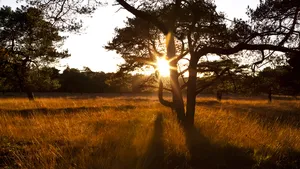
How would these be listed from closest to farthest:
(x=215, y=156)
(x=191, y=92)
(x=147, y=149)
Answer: (x=147, y=149)
(x=215, y=156)
(x=191, y=92)

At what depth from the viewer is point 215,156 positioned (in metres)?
4.97

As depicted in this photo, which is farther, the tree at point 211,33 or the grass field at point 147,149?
the tree at point 211,33

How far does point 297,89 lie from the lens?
2055cm

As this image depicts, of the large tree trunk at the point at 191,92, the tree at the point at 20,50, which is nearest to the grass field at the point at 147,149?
the large tree trunk at the point at 191,92

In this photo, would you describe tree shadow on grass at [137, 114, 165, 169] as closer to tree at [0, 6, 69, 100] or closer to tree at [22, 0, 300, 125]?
tree at [22, 0, 300, 125]

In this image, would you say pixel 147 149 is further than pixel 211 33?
No

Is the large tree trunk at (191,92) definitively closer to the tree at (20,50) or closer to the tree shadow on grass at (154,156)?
the tree shadow on grass at (154,156)

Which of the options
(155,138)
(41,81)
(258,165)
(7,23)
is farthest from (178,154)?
(41,81)

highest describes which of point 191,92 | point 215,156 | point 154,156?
point 191,92

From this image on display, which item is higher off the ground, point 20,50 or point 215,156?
point 20,50

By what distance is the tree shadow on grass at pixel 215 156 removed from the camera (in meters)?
4.59

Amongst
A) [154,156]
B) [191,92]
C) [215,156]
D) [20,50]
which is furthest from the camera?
[20,50]

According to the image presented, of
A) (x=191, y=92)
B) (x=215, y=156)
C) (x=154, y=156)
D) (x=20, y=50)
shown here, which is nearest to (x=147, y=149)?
(x=154, y=156)

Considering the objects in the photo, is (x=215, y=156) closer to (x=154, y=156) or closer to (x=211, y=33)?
(x=154, y=156)
